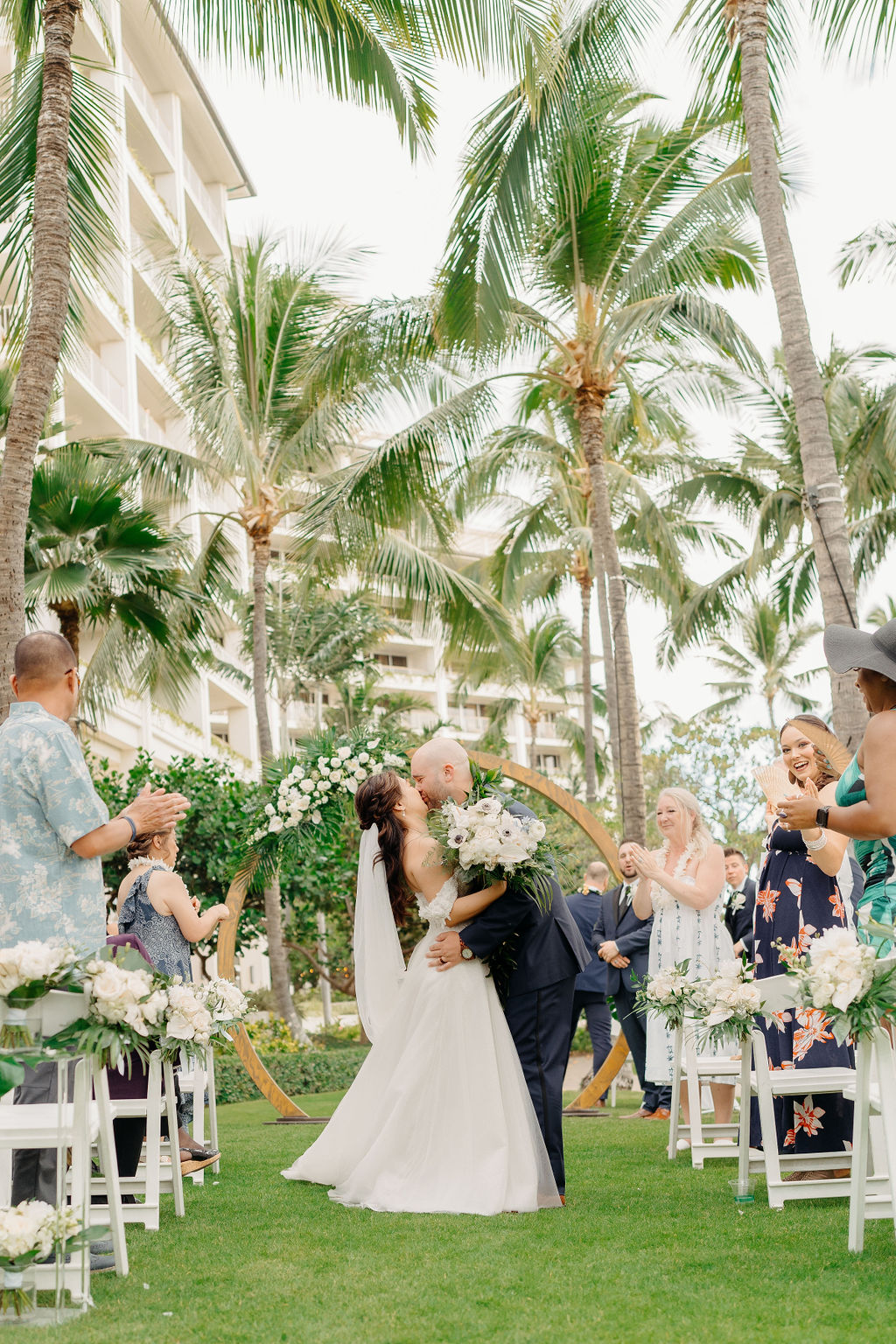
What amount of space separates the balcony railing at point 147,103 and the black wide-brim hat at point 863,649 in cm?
2773

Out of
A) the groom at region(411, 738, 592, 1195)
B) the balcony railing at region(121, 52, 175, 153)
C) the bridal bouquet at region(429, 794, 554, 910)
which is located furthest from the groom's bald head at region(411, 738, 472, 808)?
the balcony railing at region(121, 52, 175, 153)

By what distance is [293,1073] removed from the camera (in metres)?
14.8

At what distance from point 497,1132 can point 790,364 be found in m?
6.08

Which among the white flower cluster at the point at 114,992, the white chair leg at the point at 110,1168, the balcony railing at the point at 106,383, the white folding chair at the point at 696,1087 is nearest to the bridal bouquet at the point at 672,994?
the white folding chair at the point at 696,1087

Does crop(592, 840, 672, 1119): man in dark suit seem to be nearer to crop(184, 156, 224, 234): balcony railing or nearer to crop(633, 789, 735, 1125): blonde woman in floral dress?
crop(633, 789, 735, 1125): blonde woman in floral dress

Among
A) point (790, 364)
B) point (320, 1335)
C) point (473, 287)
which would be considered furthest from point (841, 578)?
point (320, 1335)

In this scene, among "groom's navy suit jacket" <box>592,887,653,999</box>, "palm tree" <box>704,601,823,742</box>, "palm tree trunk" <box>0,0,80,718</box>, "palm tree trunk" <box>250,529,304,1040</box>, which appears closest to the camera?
"palm tree trunk" <box>0,0,80,718</box>

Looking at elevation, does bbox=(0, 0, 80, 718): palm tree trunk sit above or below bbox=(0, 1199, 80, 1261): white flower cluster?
above

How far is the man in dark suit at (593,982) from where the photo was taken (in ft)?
35.7

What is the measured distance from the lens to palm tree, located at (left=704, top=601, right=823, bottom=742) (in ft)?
127

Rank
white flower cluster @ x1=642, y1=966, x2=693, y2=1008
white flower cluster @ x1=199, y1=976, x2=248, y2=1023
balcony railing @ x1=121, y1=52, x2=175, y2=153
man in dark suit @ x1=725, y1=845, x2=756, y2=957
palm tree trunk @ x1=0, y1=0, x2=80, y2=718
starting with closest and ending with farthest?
1. white flower cluster @ x1=642, y1=966, x2=693, y2=1008
2. white flower cluster @ x1=199, y1=976, x2=248, y2=1023
3. palm tree trunk @ x1=0, y1=0, x2=80, y2=718
4. man in dark suit @ x1=725, y1=845, x2=756, y2=957
5. balcony railing @ x1=121, y1=52, x2=175, y2=153

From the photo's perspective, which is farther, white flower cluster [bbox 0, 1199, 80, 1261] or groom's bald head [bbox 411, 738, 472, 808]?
groom's bald head [bbox 411, 738, 472, 808]

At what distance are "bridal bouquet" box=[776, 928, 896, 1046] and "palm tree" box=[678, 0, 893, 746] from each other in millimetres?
4506

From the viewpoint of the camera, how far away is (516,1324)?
346 centimetres
